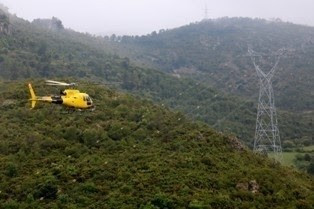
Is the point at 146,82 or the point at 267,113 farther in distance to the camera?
the point at 146,82

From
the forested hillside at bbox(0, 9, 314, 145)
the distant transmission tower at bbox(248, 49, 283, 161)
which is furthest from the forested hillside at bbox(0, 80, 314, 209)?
the forested hillside at bbox(0, 9, 314, 145)

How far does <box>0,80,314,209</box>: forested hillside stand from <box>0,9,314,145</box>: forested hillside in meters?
66.8

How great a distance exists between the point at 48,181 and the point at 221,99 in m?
113

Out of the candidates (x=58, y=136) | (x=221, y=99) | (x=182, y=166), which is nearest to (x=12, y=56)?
(x=221, y=99)

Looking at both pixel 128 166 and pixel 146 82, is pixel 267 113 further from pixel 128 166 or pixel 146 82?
pixel 146 82

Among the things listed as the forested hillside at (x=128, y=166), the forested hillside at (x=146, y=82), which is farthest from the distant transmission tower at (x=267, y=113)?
the forested hillside at (x=128, y=166)

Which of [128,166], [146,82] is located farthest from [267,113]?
[146,82]

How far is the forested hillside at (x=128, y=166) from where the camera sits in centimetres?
5022

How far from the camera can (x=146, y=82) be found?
166 m

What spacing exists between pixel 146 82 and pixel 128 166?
364 feet

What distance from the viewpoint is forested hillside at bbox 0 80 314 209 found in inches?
1977

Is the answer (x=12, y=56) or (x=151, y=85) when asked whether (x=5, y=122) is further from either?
(x=151, y=85)

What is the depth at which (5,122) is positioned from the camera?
65.2 metres

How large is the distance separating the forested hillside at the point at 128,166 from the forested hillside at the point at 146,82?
66768 mm
